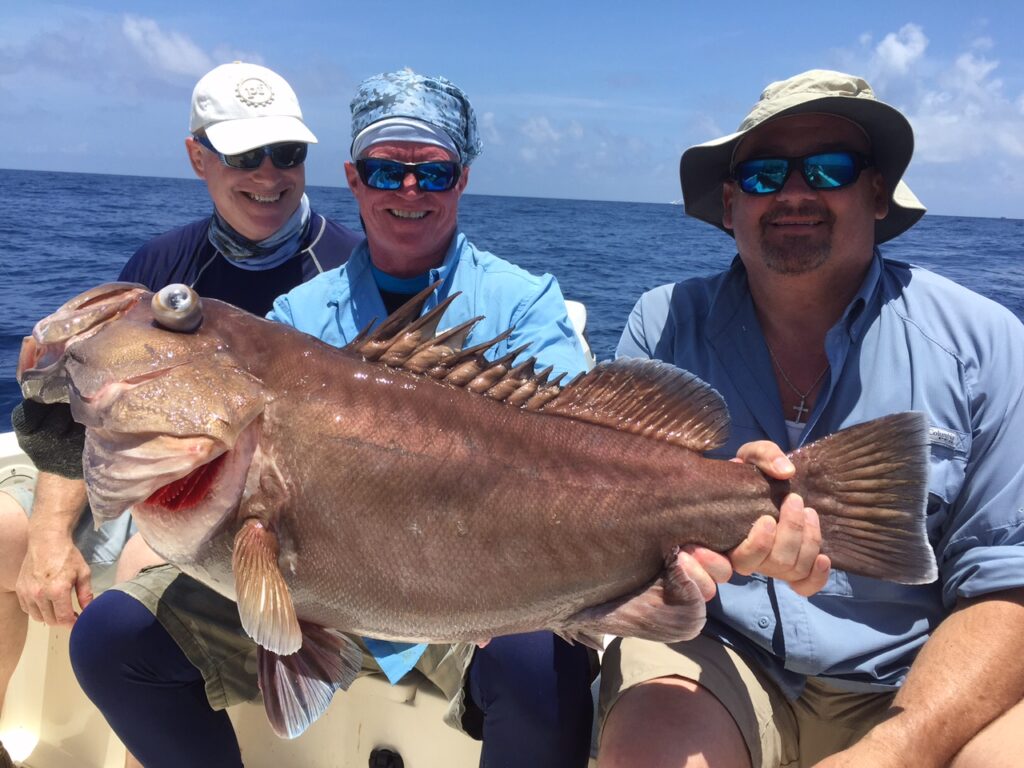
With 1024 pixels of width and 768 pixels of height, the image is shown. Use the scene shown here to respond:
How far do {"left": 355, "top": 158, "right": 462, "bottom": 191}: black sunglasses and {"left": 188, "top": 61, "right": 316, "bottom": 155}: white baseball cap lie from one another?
130cm

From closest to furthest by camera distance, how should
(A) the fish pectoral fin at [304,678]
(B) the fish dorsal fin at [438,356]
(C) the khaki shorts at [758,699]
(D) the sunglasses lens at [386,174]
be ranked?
(A) the fish pectoral fin at [304,678] → (B) the fish dorsal fin at [438,356] → (C) the khaki shorts at [758,699] → (D) the sunglasses lens at [386,174]

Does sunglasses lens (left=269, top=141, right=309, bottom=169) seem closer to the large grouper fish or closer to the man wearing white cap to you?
the man wearing white cap

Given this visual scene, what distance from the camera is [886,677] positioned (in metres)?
2.66

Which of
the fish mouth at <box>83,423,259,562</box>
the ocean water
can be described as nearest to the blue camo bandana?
the fish mouth at <box>83,423,259,562</box>

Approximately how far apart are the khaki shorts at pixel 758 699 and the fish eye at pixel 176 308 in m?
1.69

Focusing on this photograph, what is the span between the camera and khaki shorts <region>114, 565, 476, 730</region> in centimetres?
264

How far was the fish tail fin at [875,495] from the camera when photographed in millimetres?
2193

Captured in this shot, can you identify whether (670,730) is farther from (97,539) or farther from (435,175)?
(97,539)

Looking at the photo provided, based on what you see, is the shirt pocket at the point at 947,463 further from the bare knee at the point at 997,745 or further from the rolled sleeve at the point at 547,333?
the rolled sleeve at the point at 547,333

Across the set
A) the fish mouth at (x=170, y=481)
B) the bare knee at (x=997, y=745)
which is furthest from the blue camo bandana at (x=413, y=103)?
the bare knee at (x=997, y=745)

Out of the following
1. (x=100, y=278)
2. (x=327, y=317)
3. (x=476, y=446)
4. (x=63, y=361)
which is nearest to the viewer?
(x=63, y=361)

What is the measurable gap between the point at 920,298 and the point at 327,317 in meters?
2.15

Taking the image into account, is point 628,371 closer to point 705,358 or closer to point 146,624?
point 705,358


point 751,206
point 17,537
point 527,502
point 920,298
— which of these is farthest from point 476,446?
point 17,537
